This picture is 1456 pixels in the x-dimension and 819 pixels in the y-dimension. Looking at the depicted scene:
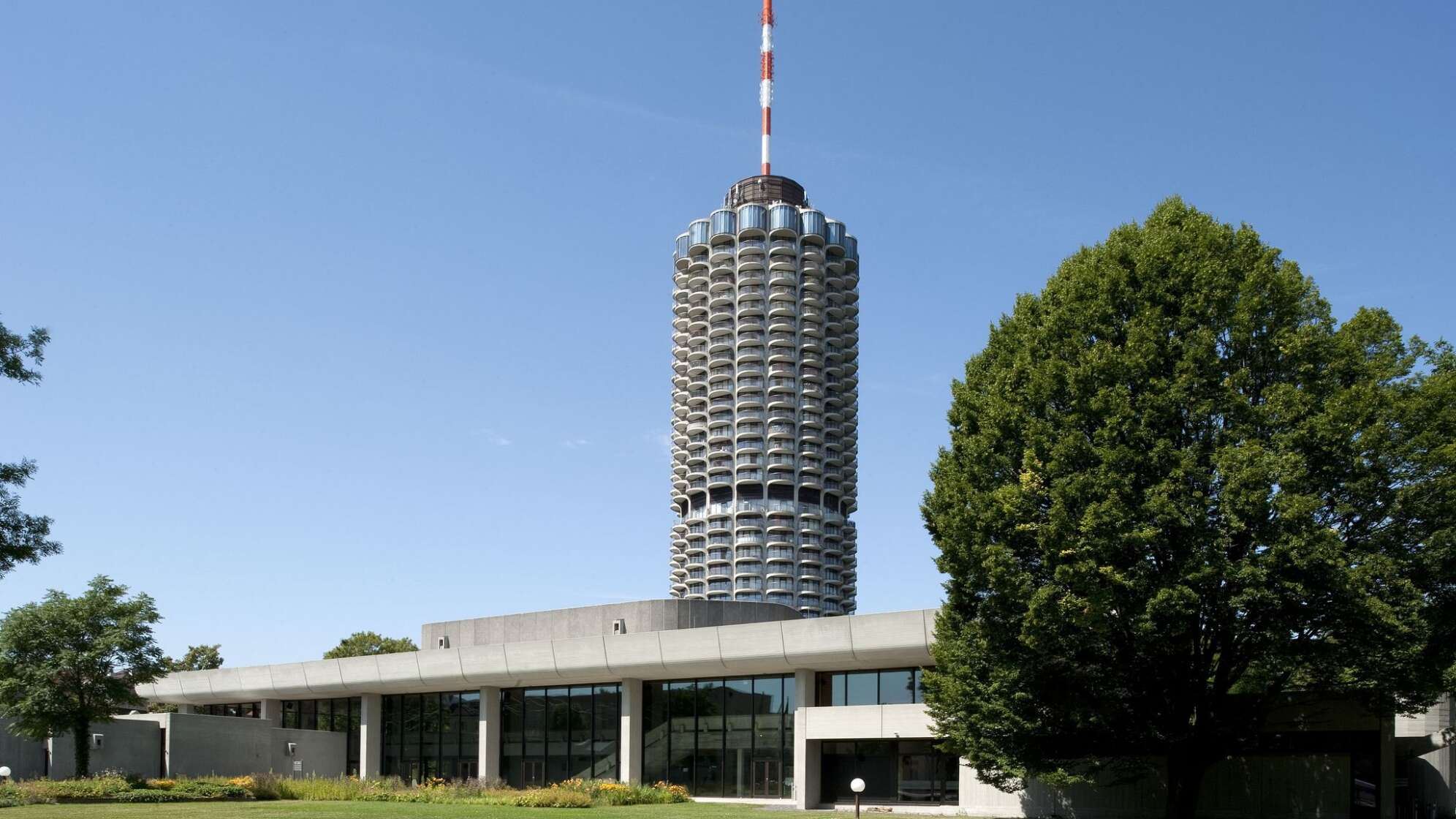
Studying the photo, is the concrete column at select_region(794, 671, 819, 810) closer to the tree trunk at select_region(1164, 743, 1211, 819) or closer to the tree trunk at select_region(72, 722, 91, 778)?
the tree trunk at select_region(1164, 743, 1211, 819)

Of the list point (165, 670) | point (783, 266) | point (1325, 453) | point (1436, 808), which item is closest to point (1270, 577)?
point (1325, 453)

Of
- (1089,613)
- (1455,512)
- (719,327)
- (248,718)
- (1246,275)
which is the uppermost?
(719,327)

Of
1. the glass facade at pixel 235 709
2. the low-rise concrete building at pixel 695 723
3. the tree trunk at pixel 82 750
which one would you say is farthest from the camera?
the glass facade at pixel 235 709

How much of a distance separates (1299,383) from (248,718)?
54.1 metres

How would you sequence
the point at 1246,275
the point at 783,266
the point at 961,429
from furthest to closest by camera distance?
the point at 783,266 → the point at 961,429 → the point at 1246,275

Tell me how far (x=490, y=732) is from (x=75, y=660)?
18611 millimetres

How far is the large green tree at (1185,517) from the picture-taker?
1164 inches

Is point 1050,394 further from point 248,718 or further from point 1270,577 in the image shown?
point 248,718

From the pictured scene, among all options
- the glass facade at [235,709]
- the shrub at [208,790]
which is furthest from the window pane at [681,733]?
the glass facade at [235,709]

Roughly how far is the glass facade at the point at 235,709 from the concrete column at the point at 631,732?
28817 mm

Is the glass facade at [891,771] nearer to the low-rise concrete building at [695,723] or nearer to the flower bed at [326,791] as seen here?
the low-rise concrete building at [695,723]

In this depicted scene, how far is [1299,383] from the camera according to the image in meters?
31.2

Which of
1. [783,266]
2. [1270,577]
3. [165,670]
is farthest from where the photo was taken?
[783,266]

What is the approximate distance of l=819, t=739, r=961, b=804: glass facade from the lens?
1791 inches
